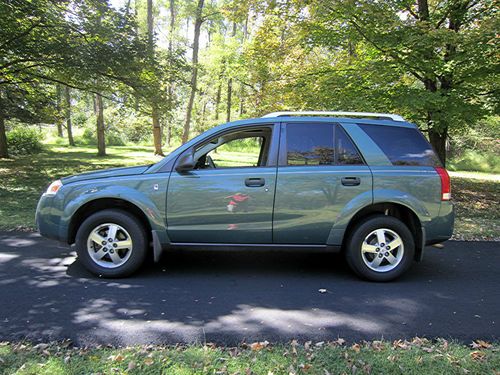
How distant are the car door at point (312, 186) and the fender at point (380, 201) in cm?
6

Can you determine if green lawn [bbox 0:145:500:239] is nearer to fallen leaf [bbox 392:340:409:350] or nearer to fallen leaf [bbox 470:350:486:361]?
fallen leaf [bbox 392:340:409:350]

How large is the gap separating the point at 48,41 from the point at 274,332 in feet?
41.4

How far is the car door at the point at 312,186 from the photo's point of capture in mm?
4453

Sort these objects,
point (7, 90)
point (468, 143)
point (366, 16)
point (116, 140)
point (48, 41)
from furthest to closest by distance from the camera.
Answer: point (116, 140) < point (468, 143) < point (7, 90) < point (48, 41) < point (366, 16)

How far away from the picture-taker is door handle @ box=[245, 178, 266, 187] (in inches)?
175

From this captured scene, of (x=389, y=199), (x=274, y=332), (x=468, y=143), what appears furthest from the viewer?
(x=468, y=143)

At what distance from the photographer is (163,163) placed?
4578 mm

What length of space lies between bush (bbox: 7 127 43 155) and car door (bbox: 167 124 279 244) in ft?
73.7

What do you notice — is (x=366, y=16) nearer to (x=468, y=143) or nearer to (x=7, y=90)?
(x=7, y=90)

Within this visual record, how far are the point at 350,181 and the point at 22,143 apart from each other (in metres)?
25.0

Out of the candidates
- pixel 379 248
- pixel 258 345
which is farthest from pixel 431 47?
pixel 258 345

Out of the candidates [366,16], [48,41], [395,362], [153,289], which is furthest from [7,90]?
[395,362]

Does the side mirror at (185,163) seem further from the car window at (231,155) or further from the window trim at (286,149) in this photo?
the window trim at (286,149)

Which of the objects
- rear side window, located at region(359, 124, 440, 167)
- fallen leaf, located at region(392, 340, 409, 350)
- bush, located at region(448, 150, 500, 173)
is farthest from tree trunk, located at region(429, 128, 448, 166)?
bush, located at region(448, 150, 500, 173)
